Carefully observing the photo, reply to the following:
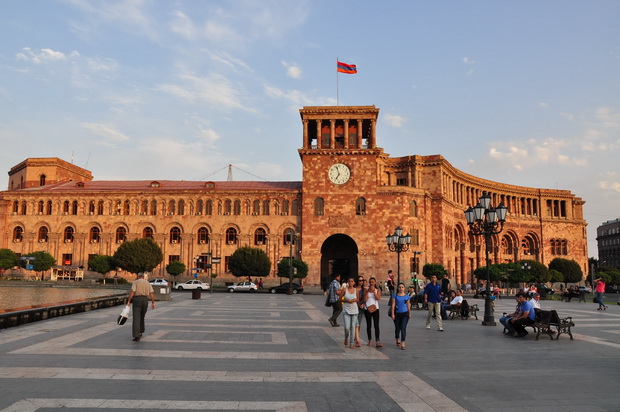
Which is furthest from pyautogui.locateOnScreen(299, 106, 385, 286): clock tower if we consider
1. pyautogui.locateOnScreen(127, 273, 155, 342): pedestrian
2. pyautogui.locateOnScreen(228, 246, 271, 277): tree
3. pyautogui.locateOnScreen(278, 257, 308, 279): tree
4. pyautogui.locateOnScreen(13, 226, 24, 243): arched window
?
pyautogui.locateOnScreen(127, 273, 155, 342): pedestrian

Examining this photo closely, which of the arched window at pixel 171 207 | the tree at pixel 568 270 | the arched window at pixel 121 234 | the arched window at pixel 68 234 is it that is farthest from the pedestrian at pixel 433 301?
the tree at pixel 568 270

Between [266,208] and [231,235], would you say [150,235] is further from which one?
[266,208]

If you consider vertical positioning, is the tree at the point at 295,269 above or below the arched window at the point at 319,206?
below

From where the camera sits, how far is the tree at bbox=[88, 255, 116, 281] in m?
53.0

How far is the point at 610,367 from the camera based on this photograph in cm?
963

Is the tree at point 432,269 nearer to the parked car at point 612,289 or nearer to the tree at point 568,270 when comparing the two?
the tree at point 568,270

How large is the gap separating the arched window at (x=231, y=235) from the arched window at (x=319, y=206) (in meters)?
10.7

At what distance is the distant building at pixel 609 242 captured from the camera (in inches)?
4680

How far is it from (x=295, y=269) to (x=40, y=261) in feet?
98.6

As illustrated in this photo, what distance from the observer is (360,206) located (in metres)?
54.8

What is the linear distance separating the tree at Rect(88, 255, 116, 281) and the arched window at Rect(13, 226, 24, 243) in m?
13.2

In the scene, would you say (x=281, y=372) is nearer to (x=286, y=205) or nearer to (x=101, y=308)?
(x=101, y=308)

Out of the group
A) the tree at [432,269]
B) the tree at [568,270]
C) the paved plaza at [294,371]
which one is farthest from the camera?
the tree at [568,270]

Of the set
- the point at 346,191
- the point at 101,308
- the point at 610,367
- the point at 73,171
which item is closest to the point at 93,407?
the point at 610,367
